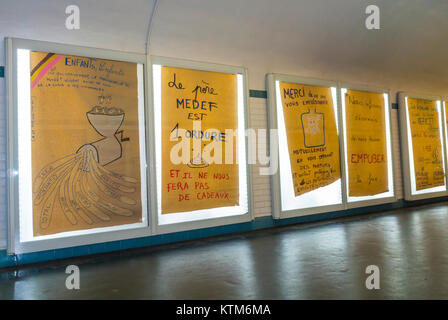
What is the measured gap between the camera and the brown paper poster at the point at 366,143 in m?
6.63

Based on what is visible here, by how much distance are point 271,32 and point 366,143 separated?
117 inches

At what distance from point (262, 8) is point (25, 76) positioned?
10.6ft

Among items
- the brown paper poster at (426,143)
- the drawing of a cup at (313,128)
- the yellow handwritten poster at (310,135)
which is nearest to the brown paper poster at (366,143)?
the yellow handwritten poster at (310,135)

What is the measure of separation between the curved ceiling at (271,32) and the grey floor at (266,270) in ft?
8.44

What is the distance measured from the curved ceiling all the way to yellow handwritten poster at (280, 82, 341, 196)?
425 mm

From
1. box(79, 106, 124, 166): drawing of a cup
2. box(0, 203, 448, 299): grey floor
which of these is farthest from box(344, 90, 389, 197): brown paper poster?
box(79, 106, 124, 166): drawing of a cup

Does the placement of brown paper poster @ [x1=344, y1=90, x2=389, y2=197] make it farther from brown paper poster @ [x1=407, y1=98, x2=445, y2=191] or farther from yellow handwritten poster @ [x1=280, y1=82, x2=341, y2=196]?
brown paper poster @ [x1=407, y1=98, x2=445, y2=191]

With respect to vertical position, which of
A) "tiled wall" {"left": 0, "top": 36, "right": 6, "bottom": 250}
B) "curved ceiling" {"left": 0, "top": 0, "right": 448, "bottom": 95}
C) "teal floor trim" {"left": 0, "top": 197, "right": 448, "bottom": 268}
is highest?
"curved ceiling" {"left": 0, "top": 0, "right": 448, "bottom": 95}

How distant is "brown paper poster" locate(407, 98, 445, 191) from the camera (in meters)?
7.74

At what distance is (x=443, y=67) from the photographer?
26.5 feet

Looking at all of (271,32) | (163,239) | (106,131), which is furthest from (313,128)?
(106,131)

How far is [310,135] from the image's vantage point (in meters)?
6.04
